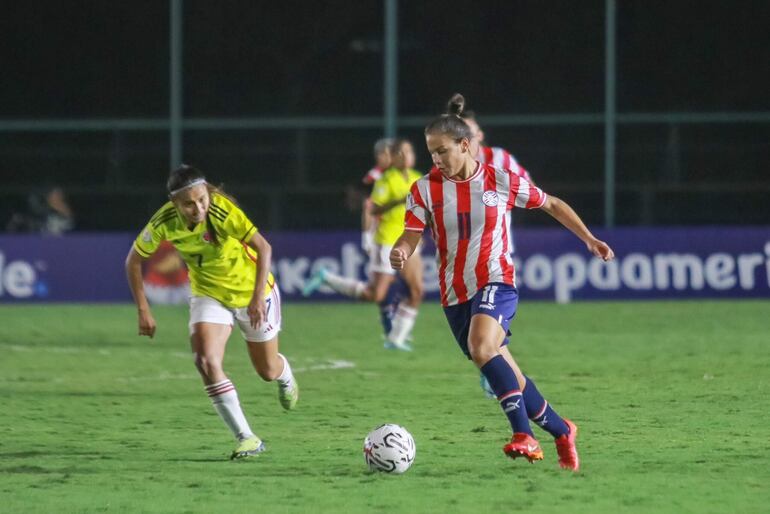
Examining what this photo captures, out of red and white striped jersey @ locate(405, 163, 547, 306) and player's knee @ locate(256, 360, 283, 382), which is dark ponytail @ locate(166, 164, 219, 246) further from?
player's knee @ locate(256, 360, 283, 382)

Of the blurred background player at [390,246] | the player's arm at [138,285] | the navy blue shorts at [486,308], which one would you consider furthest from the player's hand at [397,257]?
the blurred background player at [390,246]

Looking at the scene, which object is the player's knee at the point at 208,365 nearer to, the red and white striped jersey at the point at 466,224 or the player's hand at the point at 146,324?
the player's hand at the point at 146,324

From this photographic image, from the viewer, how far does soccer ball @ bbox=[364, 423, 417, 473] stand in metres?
8.12

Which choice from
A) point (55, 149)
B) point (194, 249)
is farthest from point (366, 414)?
point (55, 149)

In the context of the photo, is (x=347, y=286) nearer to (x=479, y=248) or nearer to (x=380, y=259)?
(x=380, y=259)

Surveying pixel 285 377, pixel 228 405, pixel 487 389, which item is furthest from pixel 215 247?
pixel 487 389

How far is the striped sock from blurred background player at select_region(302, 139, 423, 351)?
6799 millimetres

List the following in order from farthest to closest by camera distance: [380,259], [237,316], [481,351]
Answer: [380,259]
[237,316]
[481,351]

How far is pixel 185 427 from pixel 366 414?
1.23m

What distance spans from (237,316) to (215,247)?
49 cm

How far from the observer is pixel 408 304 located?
15.3 m

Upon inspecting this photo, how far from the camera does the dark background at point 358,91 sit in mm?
31891

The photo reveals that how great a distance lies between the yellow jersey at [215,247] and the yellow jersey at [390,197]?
6.22 metres

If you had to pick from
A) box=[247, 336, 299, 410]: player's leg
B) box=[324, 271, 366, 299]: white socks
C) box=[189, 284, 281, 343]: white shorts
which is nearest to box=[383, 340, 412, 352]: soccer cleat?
box=[324, 271, 366, 299]: white socks
